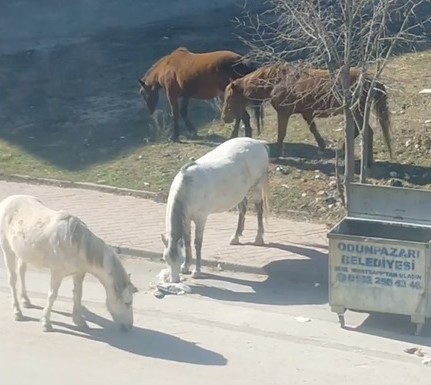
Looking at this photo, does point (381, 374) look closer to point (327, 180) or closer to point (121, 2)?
point (327, 180)

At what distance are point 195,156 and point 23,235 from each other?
22.1ft

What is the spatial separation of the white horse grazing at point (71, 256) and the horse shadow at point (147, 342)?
0.43 ft

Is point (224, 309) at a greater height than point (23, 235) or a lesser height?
lesser

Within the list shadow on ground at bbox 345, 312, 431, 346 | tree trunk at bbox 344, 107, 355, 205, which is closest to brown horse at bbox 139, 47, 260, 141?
tree trunk at bbox 344, 107, 355, 205

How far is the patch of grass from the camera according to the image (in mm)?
16453

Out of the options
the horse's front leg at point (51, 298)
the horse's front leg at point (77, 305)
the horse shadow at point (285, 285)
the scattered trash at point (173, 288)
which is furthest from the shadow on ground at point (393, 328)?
the horse's front leg at point (51, 298)

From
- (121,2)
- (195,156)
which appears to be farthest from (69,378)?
(121,2)

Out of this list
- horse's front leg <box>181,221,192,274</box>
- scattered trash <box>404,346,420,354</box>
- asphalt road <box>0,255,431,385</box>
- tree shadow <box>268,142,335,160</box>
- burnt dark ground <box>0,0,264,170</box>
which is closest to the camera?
asphalt road <box>0,255,431,385</box>

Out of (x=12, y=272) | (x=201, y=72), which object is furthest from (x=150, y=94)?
(x=12, y=272)

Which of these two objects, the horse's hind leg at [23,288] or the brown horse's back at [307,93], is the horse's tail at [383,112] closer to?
the brown horse's back at [307,93]

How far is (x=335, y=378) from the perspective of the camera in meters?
10.4

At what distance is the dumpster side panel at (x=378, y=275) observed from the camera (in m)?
11.5

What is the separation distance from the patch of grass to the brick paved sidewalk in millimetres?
553

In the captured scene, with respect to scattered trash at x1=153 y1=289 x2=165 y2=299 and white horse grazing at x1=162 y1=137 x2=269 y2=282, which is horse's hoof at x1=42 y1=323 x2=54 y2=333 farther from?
white horse grazing at x1=162 y1=137 x2=269 y2=282
